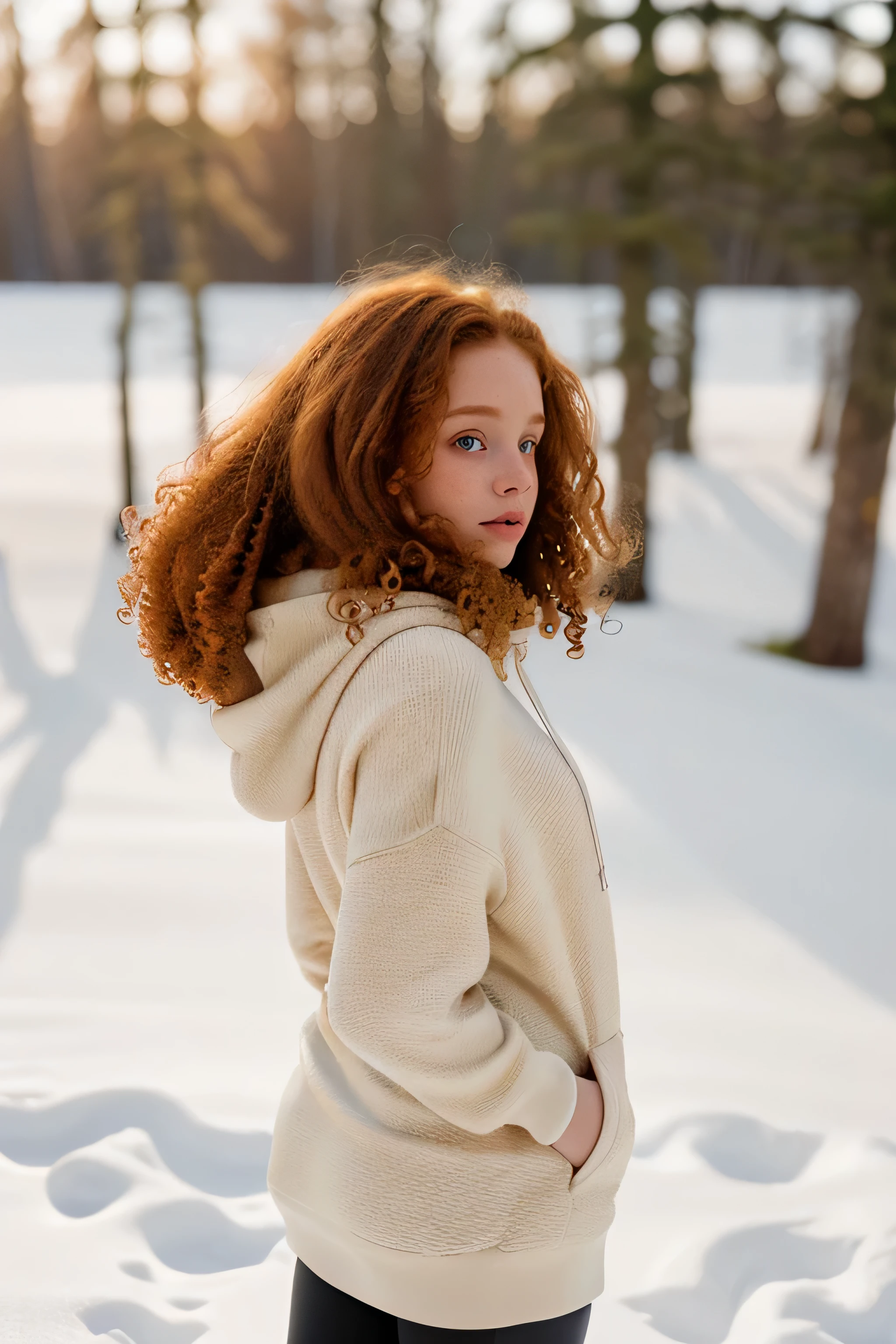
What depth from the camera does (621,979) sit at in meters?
3.69

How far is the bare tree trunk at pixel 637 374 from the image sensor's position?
8367 mm

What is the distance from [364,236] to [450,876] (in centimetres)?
1685

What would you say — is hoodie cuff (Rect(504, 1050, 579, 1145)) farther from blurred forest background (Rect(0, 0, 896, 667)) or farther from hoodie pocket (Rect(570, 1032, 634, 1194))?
blurred forest background (Rect(0, 0, 896, 667))

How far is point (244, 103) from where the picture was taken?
10.2m

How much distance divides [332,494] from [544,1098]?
0.61 m

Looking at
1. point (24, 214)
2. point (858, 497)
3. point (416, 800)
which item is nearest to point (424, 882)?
point (416, 800)

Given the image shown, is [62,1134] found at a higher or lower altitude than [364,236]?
lower

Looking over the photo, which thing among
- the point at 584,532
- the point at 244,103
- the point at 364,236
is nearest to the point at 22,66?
the point at 244,103

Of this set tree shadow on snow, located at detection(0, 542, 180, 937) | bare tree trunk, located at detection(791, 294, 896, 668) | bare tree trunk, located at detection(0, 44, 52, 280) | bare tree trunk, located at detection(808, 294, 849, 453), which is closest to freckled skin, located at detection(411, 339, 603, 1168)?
tree shadow on snow, located at detection(0, 542, 180, 937)

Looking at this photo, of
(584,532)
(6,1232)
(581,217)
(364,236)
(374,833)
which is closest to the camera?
(374,833)

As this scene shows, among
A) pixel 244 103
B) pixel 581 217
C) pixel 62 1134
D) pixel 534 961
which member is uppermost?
pixel 244 103

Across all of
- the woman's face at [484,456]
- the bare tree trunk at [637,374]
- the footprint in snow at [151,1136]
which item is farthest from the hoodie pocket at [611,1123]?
the bare tree trunk at [637,374]

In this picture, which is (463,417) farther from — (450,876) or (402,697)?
(450,876)

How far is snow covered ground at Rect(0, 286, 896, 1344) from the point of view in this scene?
229 centimetres
